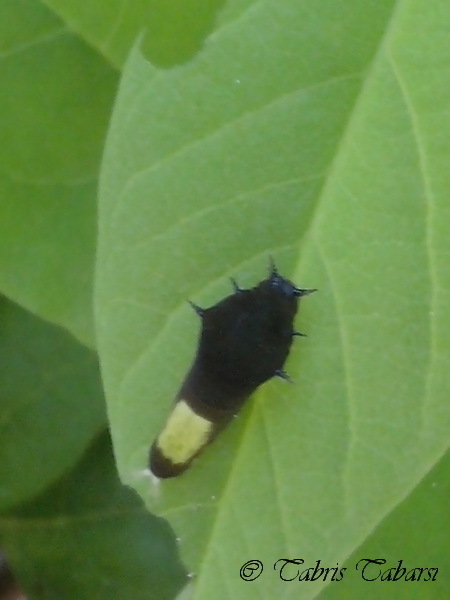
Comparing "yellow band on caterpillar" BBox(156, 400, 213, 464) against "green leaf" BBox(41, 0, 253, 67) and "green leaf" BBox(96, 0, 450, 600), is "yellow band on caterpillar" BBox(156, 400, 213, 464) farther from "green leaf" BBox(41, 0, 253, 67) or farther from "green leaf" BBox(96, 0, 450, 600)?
"green leaf" BBox(41, 0, 253, 67)

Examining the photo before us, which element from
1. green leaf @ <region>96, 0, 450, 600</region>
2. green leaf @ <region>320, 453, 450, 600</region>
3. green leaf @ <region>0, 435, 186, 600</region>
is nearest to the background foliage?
green leaf @ <region>96, 0, 450, 600</region>

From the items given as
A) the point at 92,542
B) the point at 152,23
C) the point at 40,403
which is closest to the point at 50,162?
the point at 152,23

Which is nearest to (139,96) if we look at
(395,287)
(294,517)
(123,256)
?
(123,256)

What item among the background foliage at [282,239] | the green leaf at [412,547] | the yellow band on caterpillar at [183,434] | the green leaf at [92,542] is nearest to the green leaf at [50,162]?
the background foliage at [282,239]

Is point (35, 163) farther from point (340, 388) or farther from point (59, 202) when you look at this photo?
point (340, 388)

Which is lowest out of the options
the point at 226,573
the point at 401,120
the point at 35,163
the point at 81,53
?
the point at 226,573

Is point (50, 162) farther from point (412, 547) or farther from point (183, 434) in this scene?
point (412, 547)
